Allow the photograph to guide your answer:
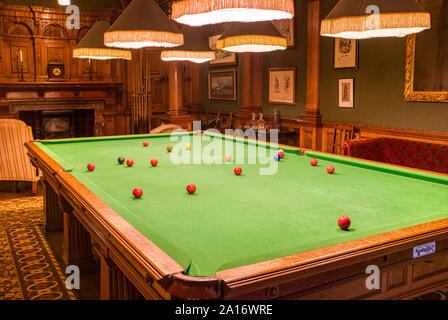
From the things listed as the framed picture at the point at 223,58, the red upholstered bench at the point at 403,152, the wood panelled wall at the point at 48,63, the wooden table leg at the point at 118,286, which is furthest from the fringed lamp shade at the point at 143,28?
the wood panelled wall at the point at 48,63

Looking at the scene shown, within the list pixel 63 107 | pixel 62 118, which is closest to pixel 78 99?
pixel 63 107

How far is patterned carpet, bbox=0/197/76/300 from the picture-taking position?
2871 mm

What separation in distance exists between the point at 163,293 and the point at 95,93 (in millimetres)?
8644

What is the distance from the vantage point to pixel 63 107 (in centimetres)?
907

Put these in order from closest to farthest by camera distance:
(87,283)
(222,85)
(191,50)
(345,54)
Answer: (87,283)
(191,50)
(345,54)
(222,85)

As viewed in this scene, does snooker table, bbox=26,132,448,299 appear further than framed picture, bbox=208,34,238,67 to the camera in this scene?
No

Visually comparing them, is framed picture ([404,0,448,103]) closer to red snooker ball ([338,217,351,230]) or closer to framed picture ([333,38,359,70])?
framed picture ([333,38,359,70])

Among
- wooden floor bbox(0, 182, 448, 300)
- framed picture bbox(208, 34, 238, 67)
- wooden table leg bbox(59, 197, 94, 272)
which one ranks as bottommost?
wooden floor bbox(0, 182, 448, 300)

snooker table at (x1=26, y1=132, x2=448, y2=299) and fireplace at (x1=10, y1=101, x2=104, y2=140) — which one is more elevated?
fireplace at (x1=10, y1=101, x2=104, y2=140)

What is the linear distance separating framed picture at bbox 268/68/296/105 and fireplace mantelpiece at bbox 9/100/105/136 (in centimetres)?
424

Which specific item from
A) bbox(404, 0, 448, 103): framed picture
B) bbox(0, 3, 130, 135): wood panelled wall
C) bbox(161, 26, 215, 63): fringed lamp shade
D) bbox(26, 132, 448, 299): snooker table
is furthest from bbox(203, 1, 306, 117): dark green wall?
bbox(0, 3, 130, 135): wood panelled wall

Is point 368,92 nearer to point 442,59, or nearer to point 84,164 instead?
point 442,59

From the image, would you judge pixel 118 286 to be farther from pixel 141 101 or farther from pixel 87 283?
pixel 141 101

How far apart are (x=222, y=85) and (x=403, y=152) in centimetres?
458
